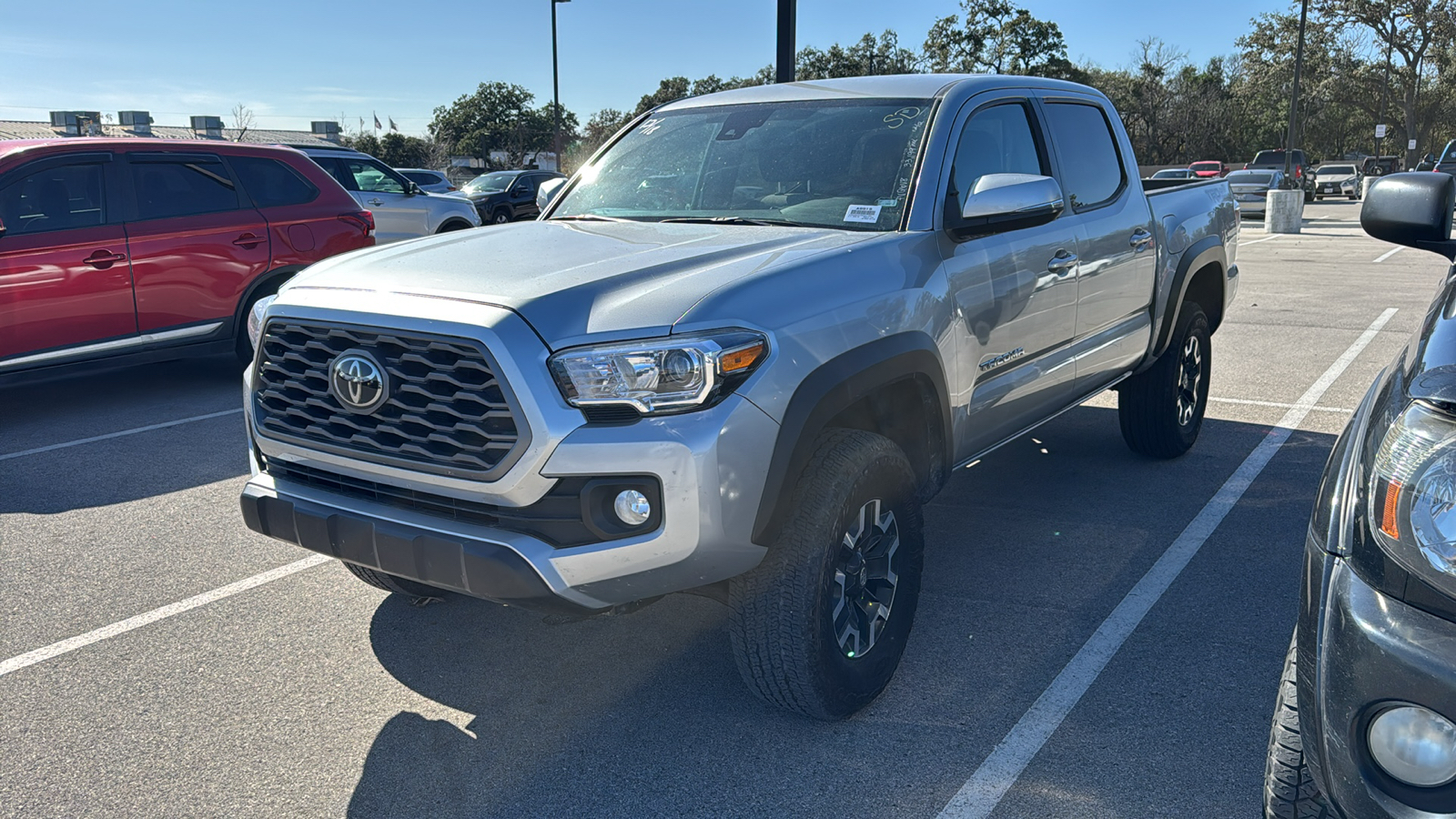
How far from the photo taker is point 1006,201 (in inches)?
136

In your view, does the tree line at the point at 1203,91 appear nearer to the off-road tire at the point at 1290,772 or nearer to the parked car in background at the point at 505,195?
the parked car in background at the point at 505,195

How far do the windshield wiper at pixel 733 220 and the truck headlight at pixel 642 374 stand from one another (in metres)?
1.15

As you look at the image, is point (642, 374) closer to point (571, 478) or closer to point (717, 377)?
point (717, 377)

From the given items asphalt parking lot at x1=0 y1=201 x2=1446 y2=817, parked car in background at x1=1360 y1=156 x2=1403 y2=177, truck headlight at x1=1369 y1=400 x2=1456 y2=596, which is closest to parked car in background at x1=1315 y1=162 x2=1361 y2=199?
parked car in background at x1=1360 y1=156 x2=1403 y2=177

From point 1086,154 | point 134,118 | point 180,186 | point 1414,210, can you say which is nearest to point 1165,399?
point 1086,154

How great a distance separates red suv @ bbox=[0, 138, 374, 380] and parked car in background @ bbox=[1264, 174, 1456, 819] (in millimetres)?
7329

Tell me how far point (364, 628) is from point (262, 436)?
99 cm

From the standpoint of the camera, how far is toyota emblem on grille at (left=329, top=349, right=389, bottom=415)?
9.27 feet

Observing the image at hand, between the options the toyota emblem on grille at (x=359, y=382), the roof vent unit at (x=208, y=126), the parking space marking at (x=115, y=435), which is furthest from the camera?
the roof vent unit at (x=208, y=126)

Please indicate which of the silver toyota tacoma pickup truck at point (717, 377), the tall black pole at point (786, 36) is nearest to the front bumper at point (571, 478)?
the silver toyota tacoma pickup truck at point (717, 377)

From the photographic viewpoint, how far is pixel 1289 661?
2.22 metres

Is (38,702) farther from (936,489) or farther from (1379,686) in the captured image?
(1379,686)

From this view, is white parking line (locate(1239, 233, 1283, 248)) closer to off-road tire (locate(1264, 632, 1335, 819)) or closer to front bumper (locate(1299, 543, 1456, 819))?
off-road tire (locate(1264, 632, 1335, 819))

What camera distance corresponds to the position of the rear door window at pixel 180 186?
25.1ft
